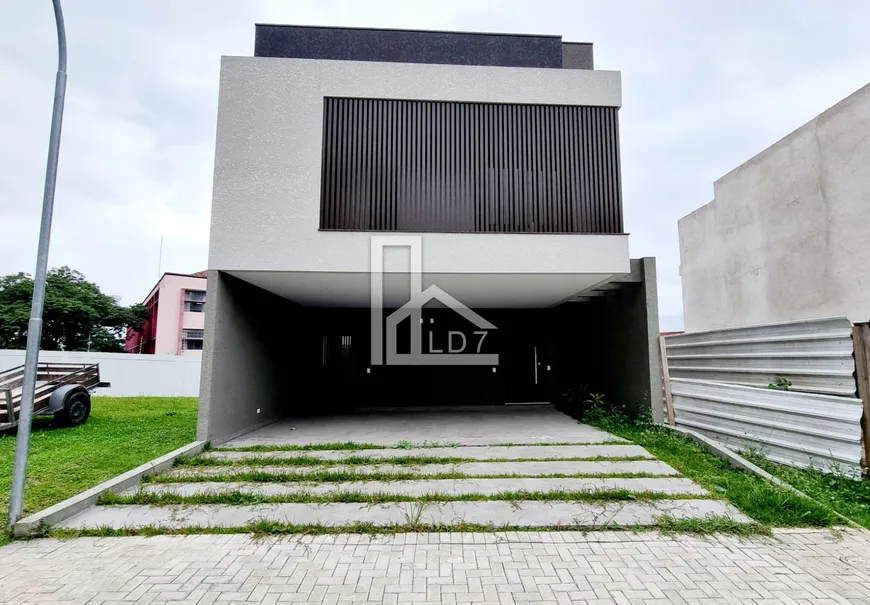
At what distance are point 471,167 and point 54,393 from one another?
27.3 feet

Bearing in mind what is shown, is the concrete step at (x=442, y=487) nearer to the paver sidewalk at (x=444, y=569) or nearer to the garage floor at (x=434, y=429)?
the paver sidewalk at (x=444, y=569)

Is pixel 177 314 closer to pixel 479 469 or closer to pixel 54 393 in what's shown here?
pixel 54 393

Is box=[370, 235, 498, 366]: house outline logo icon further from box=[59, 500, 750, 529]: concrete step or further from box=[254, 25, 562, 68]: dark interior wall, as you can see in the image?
box=[59, 500, 750, 529]: concrete step

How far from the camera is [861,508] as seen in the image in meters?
3.21

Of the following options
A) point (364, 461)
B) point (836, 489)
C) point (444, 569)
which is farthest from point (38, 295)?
point (836, 489)

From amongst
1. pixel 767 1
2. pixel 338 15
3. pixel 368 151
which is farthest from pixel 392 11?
pixel 767 1

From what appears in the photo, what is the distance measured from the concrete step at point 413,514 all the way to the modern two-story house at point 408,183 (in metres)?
2.03

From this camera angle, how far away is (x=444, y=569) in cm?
259

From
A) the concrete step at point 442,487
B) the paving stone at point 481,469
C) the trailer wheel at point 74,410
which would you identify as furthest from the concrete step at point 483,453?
the trailer wheel at point 74,410

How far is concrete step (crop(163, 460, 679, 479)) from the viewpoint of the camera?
13.9ft

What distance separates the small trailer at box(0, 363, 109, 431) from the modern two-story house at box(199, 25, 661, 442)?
390 cm

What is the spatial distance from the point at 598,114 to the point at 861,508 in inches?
205

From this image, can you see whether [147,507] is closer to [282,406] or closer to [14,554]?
[14,554]

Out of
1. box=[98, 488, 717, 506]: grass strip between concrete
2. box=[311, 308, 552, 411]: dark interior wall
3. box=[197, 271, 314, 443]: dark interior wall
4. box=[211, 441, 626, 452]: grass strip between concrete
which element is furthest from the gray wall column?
box=[197, 271, 314, 443]: dark interior wall
